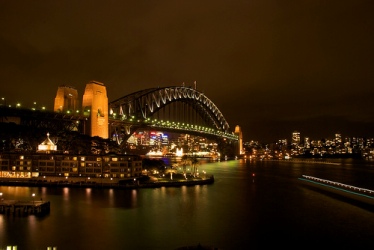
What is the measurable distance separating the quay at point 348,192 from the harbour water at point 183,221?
45 cm

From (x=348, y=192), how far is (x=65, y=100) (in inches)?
859

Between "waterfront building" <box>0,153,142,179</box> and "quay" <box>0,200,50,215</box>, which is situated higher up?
"waterfront building" <box>0,153,142,179</box>

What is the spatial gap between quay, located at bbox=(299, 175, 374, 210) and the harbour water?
445mm

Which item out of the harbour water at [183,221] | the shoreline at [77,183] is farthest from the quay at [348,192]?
the shoreline at [77,183]

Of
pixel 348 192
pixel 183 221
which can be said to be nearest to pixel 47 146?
pixel 183 221

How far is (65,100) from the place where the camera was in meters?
29.7

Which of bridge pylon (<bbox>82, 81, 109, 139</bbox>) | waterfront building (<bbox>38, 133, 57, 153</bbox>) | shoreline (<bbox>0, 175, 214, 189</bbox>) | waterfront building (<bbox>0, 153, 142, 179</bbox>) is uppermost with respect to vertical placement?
bridge pylon (<bbox>82, 81, 109, 139</bbox>)

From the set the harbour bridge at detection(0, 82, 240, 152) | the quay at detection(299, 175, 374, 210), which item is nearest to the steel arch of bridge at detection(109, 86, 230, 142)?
the harbour bridge at detection(0, 82, 240, 152)

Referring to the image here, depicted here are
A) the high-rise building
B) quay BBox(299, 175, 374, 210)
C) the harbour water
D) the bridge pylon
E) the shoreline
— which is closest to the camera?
the harbour water

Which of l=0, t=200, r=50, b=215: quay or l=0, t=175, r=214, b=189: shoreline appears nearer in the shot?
l=0, t=200, r=50, b=215: quay

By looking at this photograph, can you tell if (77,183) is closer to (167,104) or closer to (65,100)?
Answer: (65,100)

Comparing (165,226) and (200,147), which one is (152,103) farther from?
(200,147)

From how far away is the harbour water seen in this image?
11.3 meters

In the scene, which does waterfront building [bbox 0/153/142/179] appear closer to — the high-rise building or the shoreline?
the shoreline
